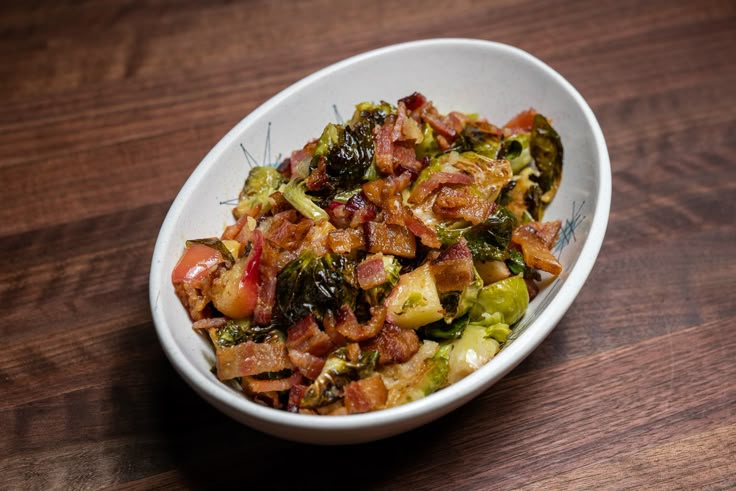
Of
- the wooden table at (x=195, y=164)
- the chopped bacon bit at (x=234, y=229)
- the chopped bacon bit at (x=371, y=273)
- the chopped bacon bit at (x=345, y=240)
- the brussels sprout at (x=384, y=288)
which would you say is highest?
the chopped bacon bit at (x=345, y=240)

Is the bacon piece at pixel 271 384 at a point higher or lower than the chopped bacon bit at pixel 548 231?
lower

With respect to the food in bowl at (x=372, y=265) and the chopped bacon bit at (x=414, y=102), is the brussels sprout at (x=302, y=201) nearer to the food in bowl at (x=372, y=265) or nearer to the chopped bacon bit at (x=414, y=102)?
the food in bowl at (x=372, y=265)

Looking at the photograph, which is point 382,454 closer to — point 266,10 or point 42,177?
point 42,177

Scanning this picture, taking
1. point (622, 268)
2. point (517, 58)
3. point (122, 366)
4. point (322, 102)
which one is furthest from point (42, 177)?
point (622, 268)

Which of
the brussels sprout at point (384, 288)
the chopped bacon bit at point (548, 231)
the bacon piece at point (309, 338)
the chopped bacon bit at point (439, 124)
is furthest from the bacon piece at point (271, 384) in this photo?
the chopped bacon bit at point (439, 124)

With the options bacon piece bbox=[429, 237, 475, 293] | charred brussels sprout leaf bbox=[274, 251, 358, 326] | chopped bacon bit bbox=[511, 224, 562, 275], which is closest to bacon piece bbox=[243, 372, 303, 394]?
charred brussels sprout leaf bbox=[274, 251, 358, 326]

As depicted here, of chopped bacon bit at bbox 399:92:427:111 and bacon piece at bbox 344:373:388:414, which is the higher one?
chopped bacon bit at bbox 399:92:427:111

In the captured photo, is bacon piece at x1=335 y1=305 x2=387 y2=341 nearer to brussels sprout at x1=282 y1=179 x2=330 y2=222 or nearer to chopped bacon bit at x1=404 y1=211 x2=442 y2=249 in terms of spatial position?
chopped bacon bit at x1=404 y1=211 x2=442 y2=249
